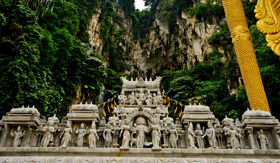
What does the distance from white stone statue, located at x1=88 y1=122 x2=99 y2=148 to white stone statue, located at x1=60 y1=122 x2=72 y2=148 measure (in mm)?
697

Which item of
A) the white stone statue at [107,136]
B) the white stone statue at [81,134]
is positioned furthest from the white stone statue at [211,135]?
the white stone statue at [81,134]

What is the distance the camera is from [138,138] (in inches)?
293

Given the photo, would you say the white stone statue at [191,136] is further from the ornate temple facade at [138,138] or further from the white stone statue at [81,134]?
the white stone statue at [81,134]

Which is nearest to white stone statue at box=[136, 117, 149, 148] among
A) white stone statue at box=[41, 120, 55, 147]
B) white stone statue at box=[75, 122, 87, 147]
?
white stone statue at box=[75, 122, 87, 147]

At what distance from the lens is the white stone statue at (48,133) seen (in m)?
7.15

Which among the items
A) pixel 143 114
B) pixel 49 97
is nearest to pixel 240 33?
pixel 143 114

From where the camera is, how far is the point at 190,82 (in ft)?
102

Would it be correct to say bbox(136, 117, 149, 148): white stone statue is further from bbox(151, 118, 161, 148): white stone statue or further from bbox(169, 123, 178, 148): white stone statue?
bbox(169, 123, 178, 148): white stone statue

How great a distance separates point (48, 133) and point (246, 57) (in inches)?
493

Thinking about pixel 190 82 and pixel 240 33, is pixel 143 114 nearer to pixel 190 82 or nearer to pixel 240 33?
pixel 240 33

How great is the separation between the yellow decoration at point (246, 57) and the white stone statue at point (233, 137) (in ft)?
19.3

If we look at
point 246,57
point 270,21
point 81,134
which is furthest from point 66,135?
point 246,57

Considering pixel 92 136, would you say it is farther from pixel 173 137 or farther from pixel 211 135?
pixel 211 135

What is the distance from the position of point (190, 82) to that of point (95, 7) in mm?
21703
